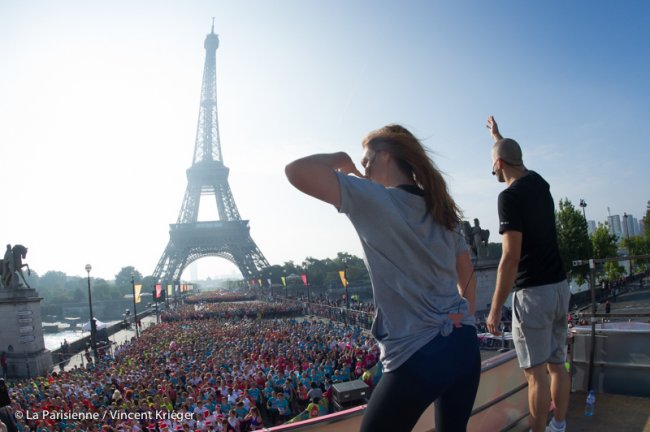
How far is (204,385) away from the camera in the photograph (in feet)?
36.6

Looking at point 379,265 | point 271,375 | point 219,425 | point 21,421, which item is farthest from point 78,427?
point 379,265

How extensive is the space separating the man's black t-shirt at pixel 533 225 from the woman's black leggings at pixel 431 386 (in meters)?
1.16

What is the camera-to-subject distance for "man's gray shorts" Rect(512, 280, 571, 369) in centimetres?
276

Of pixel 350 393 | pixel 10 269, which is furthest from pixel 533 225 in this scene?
pixel 10 269

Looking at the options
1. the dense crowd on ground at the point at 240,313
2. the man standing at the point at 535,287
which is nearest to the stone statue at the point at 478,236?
the dense crowd on ground at the point at 240,313

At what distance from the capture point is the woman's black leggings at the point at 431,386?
1520mm

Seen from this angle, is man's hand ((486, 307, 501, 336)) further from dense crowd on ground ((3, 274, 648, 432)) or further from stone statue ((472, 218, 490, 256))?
stone statue ((472, 218, 490, 256))

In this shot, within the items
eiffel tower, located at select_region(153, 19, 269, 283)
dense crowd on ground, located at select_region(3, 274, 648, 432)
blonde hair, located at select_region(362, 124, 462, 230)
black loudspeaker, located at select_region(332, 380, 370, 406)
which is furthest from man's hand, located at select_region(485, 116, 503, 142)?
eiffel tower, located at select_region(153, 19, 269, 283)

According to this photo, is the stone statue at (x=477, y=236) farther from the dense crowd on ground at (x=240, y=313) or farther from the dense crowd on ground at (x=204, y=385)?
the dense crowd on ground at (x=240, y=313)

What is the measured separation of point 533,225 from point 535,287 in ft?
1.34

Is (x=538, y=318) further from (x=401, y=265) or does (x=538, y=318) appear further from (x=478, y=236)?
(x=478, y=236)

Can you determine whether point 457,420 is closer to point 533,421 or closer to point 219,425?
point 533,421

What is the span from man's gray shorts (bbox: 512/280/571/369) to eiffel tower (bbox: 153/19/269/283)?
70.7m

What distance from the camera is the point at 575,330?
473 cm
